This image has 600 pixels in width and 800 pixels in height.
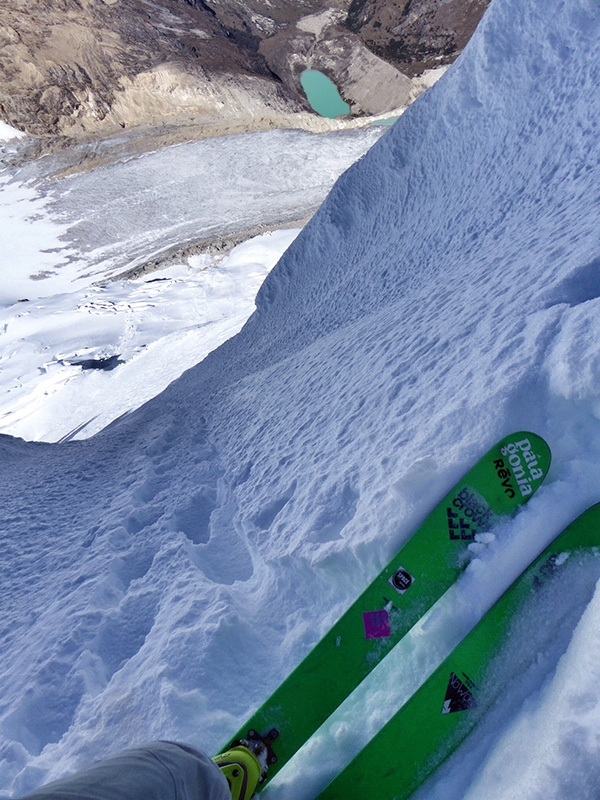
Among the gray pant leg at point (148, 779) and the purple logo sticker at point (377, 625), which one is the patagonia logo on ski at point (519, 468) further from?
the gray pant leg at point (148, 779)

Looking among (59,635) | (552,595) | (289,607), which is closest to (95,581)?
(59,635)

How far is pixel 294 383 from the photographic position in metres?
3.65

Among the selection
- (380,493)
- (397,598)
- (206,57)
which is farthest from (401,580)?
(206,57)

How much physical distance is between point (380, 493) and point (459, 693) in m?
0.66

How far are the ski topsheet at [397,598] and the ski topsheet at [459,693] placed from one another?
6.3 inches

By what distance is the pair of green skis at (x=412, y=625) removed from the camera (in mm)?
1599

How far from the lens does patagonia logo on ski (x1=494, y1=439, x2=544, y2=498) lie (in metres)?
1.73

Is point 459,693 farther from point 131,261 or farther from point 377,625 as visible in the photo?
point 131,261

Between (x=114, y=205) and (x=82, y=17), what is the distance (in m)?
7.73

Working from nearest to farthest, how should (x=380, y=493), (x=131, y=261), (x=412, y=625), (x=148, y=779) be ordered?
(x=148, y=779) < (x=412, y=625) < (x=380, y=493) < (x=131, y=261)

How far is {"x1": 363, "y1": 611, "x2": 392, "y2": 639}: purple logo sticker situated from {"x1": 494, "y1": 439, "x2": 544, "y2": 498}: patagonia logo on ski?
1.92 ft

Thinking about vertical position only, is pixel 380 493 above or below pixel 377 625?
above

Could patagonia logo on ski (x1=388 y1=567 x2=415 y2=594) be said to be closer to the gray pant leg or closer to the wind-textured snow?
the wind-textured snow

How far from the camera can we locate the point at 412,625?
172 cm
